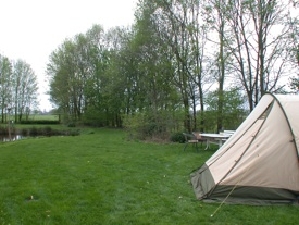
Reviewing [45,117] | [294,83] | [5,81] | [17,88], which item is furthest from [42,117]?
[294,83]

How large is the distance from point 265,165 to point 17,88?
125ft

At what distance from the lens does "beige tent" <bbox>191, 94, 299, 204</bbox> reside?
4.98 metres

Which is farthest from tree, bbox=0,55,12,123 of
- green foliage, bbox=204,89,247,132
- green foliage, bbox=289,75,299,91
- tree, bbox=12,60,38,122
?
green foliage, bbox=289,75,299,91

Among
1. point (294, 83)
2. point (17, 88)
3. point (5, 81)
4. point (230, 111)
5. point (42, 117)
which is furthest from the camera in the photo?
point (42, 117)

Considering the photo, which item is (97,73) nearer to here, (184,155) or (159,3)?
(159,3)

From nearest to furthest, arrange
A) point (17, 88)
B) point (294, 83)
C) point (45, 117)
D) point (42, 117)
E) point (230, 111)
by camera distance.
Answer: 1. point (294, 83)
2. point (230, 111)
3. point (17, 88)
4. point (42, 117)
5. point (45, 117)

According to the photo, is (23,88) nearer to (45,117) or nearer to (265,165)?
(45,117)

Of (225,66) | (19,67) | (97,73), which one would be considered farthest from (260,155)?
(19,67)

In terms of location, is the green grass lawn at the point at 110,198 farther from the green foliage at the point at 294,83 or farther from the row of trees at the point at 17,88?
the row of trees at the point at 17,88

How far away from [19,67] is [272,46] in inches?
1253

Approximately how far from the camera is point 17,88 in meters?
38.0

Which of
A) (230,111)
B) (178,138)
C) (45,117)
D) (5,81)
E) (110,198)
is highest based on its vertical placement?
(5,81)

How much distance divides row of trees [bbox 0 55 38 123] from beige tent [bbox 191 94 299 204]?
34.2 metres

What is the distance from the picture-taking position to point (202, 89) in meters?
19.2
